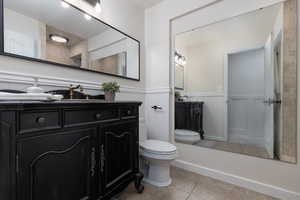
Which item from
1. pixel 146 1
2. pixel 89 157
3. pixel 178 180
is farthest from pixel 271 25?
pixel 89 157

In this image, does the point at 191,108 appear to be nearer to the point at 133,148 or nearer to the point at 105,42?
the point at 133,148

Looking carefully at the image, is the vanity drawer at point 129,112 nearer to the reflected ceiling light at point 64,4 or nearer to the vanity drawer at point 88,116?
the vanity drawer at point 88,116

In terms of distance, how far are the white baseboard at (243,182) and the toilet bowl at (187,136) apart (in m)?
0.29

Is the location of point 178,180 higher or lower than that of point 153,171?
lower

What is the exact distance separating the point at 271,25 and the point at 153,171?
2043mm

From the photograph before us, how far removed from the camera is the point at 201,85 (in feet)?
6.87

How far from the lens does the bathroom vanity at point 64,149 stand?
2.31 feet

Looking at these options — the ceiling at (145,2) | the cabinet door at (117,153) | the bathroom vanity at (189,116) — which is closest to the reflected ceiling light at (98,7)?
the ceiling at (145,2)

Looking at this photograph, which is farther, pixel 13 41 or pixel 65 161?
pixel 13 41

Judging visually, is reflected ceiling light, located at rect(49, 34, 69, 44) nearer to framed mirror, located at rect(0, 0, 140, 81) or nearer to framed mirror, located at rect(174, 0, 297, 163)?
framed mirror, located at rect(0, 0, 140, 81)

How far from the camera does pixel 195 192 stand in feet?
5.06

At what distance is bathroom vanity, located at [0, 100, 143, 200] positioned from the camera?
27.7 inches

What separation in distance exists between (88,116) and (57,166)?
0.33 meters

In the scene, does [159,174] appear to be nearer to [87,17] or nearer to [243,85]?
[243,85]
